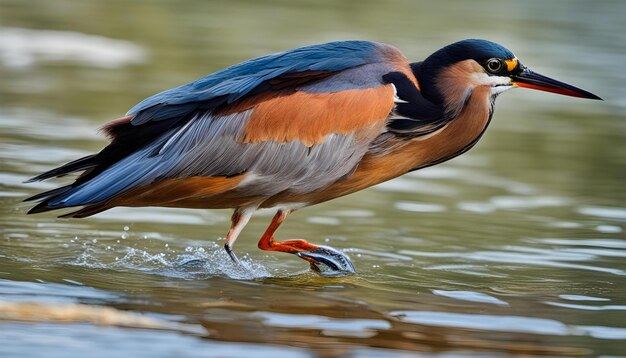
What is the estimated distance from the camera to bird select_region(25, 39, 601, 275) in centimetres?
715

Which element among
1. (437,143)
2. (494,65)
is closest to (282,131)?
(437,143)

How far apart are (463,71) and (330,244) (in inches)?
54.8

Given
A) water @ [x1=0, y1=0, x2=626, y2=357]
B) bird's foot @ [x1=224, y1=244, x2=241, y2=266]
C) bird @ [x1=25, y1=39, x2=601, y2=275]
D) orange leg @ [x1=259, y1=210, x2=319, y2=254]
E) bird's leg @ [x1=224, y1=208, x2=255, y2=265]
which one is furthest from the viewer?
orange leg @ [x1=259, y1=210, x2=319, y2=254]

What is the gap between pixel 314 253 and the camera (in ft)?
25.0

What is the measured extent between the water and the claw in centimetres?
10

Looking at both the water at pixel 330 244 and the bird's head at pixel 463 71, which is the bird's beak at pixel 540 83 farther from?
the water at pixel 330 244

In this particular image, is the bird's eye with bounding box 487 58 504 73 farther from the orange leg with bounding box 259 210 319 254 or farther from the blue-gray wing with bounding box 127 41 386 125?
the orange leg with bounding box 259 210 319 254

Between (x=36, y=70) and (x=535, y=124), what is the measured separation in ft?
15.8

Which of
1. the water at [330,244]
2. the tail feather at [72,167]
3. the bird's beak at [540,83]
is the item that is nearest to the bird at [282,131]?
the tail feather at [72,167]

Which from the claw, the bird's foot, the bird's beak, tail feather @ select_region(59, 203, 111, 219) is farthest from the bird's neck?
tail feather @ select_region(59, 203, 111, 219)

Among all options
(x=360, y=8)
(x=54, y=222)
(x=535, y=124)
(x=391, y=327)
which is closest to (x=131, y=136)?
(x=54, y=222)

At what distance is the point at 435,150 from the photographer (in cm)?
766

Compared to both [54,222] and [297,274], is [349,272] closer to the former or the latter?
[297,274]

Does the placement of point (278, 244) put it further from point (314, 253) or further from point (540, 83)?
point (540, 83)
